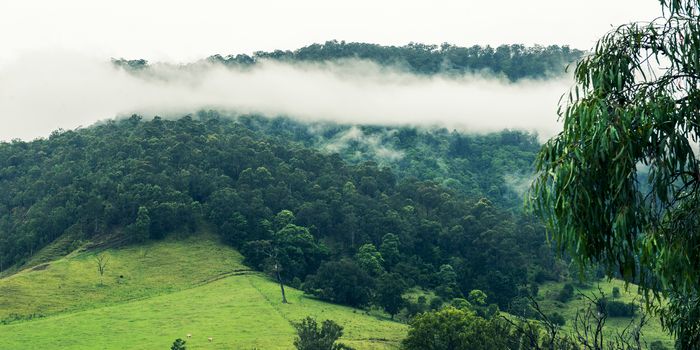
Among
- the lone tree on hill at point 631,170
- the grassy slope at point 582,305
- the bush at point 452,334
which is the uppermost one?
the lone tree on hill at point 631,170

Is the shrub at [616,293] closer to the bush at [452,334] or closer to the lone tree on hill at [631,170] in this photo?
the bush at [452,334]

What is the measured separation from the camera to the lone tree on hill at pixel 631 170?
10.6m

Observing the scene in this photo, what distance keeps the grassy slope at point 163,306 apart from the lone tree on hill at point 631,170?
51.8m

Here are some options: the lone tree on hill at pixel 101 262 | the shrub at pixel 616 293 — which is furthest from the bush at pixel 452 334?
the lone tree on hill at pixel 101 262

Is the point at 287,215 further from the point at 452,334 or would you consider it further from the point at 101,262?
the point at 452,334

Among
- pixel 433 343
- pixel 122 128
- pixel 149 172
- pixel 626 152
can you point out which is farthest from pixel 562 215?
pixel 122 128

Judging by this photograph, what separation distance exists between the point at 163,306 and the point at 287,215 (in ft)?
107

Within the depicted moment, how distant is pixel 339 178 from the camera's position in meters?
124

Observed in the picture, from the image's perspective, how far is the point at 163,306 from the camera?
254 ft

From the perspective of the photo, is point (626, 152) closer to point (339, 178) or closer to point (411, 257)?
point (411, 257)

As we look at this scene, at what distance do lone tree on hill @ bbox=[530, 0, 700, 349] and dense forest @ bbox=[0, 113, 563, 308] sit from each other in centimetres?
7329

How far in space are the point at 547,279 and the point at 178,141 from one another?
221 feet

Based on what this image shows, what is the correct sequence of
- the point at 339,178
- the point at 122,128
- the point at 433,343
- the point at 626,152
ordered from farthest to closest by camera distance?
the point at 122,128 < the point at 339,178 < the point at 433,343 < the point at 626,152

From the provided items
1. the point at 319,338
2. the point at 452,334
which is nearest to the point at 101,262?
the point at 319,338
